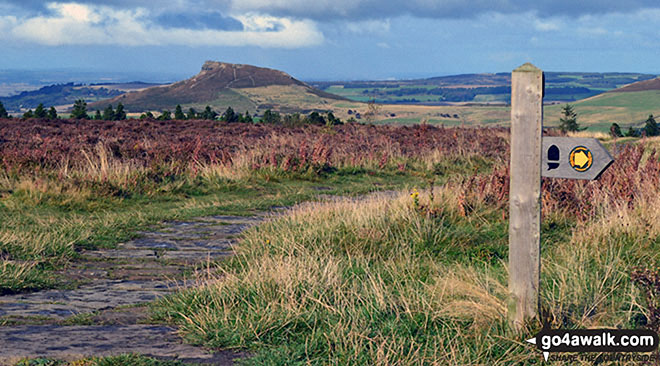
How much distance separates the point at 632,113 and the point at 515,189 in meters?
138

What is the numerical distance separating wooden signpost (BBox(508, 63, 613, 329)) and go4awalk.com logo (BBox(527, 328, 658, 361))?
21 cm

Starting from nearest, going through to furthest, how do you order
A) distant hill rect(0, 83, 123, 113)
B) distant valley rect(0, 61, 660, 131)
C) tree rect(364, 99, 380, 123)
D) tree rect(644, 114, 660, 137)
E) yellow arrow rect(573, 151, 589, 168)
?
yellow arrow rect(573, 151, 589, 168)
tree rect(364, 99, 380, 123)
tree rect(644, 114, 660, 137)
distant valley rect(0, 61, 660, 131)
distant hill rect(0, 83, 123, 113)

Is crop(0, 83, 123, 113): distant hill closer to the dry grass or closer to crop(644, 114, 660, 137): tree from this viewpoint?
crop(644, 114, 660, 137): tree

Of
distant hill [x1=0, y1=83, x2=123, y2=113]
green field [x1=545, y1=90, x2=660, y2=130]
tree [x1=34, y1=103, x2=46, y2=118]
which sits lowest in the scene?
green field [x1=545, y1=90, x2=660, y2=130]

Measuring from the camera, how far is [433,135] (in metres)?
25.8

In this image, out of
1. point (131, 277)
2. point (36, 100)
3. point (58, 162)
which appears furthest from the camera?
point (36, 100)

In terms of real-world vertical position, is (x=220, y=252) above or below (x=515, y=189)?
below

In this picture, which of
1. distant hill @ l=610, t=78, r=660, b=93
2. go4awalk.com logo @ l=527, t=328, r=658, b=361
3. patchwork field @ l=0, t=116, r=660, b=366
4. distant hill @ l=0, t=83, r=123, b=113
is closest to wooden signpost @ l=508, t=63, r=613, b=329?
go4awalk.com logo @ l=527, t=328, r=658, b=361

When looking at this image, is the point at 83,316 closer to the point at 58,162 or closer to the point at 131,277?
the point at 131,277

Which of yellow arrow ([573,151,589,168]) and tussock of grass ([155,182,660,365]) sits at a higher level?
yellow arrow ([573,151,589,168])

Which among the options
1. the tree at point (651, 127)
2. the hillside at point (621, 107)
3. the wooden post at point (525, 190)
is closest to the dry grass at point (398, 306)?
the wooden post at point (525, 190)

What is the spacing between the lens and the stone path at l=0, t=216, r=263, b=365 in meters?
4.04

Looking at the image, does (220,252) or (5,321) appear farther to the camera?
(220,252)

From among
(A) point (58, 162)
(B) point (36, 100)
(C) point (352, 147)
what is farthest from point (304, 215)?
(B) point (36, 100)
